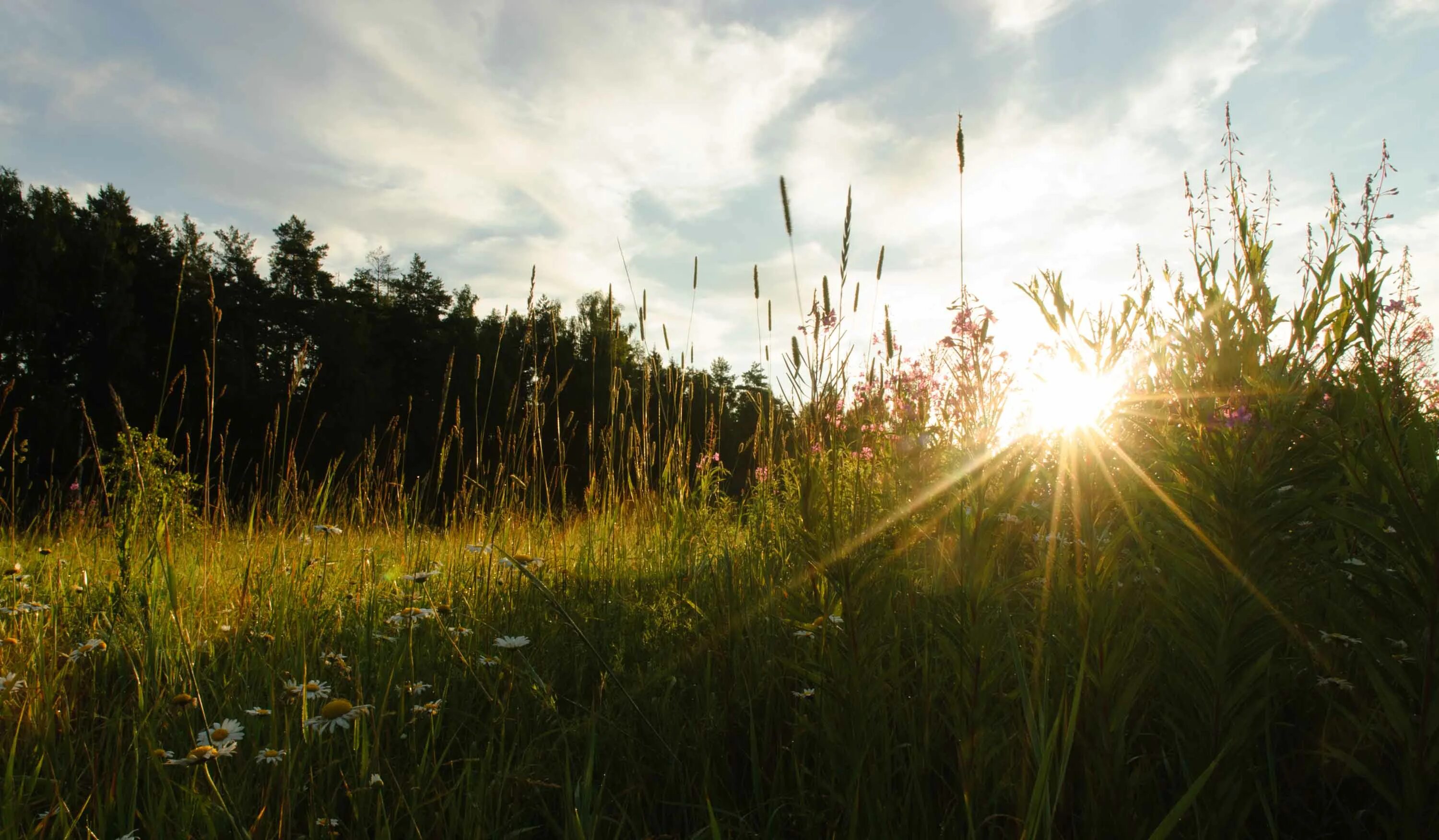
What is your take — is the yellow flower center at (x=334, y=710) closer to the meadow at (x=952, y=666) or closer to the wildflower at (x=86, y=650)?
the meadow at (x=952, y=666)

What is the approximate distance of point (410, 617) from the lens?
210 centimetres

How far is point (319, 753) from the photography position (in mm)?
1408

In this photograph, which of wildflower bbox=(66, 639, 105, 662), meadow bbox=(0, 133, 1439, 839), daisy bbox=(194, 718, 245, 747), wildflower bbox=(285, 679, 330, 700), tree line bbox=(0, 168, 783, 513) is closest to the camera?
meadow bbox=(0, 133, 1439, 839)

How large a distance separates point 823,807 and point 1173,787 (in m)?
0.62

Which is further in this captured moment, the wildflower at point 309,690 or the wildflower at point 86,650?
the wildflower at point 86,650

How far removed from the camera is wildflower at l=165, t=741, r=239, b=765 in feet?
3.75

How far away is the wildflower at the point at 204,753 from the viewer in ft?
3.75

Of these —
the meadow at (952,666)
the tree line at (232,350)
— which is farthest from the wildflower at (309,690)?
the tree line at (232,350)

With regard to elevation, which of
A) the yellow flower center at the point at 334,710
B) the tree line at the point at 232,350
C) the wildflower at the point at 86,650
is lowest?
the wildflower at the point at 86,650

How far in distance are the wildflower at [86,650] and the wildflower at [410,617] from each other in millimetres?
721

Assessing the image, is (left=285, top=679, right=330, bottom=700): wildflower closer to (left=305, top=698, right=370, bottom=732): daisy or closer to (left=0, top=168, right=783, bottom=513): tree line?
(left=305, top=698, right=370, bottom=732): daisy

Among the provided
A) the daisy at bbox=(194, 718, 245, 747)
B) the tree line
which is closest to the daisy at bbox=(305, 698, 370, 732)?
the daisy at bbox=(194, 718, 245, 747)

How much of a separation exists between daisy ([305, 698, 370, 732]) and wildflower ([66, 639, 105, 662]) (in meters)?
0.95

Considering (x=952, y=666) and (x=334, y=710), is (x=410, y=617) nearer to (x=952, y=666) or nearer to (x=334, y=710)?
(x=334, y=710)
